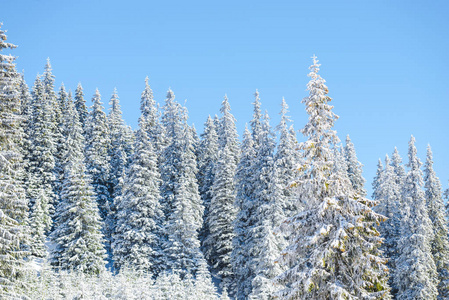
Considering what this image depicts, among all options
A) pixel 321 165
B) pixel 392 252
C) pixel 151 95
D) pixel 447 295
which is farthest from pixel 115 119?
pixel 321 165

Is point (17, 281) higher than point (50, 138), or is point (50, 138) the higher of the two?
point (50, 138)

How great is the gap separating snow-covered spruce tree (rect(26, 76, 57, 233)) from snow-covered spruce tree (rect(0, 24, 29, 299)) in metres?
28.8

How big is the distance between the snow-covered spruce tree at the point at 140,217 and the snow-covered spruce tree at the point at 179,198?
1.42m

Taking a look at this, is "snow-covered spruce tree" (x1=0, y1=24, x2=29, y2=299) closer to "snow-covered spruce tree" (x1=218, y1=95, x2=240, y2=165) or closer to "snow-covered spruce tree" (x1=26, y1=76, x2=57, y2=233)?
"snow-covered spruce tree" (x1=26, y1=76, x2=57, y2=233)

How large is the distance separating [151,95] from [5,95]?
39.9 m

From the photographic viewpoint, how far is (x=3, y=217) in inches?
832

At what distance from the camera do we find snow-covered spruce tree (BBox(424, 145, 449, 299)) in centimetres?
4784

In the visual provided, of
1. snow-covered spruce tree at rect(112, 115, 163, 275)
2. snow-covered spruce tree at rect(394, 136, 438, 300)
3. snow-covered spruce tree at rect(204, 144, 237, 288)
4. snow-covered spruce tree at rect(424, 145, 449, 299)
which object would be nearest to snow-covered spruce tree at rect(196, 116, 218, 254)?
snow-covered spruce tree at rect(204, 144, 237, 288)

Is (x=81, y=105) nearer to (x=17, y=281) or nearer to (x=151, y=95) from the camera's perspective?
(x=151, y=95)

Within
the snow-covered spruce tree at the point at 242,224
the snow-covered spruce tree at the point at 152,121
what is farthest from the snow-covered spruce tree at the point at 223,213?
the snow-covered spruce tree at the point at 152,121

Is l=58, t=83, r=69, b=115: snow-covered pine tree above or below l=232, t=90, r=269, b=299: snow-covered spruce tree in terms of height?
above

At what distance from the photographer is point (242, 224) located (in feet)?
144

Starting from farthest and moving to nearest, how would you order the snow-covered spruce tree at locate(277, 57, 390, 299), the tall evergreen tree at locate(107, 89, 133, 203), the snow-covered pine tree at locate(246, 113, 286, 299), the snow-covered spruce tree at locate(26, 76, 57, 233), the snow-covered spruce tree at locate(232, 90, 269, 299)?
the tall evergreen tree at locate(107, 89, 133, 203)
the snow-covered spruce tree at locate(26, 76, 57, 233)
the snow-covered spruce tree at locate(232, 90, 269, 299)
the snow-covered pine tree at locate(246, 113, 286, 299)
the snow-covered spruce tree at locate(277, 57, 390, 299)

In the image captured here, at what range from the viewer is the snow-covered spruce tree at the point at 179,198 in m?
43.4
